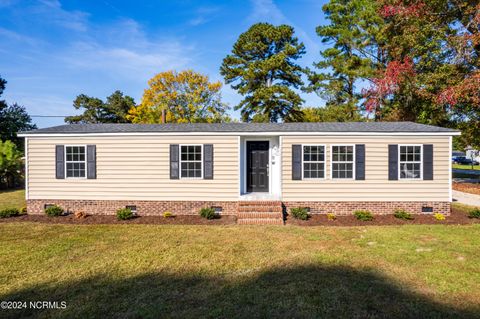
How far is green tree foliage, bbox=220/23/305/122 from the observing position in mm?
26891

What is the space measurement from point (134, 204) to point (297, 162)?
647 cm

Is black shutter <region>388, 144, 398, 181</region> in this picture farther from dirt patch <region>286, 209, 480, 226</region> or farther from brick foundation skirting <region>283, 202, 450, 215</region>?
dirt patch <region>286, 209, 480, 226</region>

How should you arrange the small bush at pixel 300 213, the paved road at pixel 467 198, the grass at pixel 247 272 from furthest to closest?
the paved road at pixel 467 198
the small bush at pixel 300 213
the grass at pixel 247 272

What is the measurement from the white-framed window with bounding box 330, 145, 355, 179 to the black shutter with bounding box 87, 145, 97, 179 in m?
9.09

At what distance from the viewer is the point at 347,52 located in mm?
25719

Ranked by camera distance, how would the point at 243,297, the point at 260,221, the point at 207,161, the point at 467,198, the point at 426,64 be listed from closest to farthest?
the point at 243,297, the point at 260,221, the point at 207,161, the point at 467,198, the point at 426,64

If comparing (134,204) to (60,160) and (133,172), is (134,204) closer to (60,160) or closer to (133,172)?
(133,172)

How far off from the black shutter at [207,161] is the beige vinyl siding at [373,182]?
2.74 metres

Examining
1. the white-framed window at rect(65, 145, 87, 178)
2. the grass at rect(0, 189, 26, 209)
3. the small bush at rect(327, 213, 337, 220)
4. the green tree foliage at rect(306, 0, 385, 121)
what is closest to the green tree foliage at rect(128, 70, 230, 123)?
the green tree foliage at rect(306, 0, 385, 121)

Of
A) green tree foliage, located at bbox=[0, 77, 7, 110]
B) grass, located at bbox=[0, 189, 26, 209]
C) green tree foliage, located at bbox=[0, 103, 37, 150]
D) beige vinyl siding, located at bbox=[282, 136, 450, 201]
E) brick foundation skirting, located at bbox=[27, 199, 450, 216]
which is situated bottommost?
grass, located at bbox=[0, 189, 26, 209]

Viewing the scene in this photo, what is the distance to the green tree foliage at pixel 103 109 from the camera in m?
43.1

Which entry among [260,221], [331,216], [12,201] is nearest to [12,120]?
[12,201]

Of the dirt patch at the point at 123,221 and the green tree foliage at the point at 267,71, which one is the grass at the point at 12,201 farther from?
the green tree foliage at the point at 267,71

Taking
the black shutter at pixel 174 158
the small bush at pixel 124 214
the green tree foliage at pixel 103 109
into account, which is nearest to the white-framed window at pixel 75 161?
the small bush at pixel 124 214
